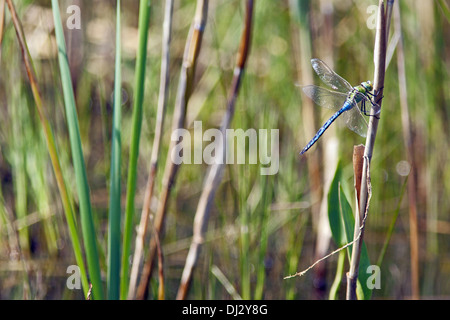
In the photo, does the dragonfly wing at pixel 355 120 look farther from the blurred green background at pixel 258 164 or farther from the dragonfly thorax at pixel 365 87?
the blurred green background at pixel 258 164

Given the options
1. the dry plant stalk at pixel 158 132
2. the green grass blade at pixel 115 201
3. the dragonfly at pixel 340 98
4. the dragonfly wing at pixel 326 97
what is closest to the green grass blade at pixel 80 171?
the green grass blade at pixel 115 201

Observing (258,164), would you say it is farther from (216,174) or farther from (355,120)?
(355,120)

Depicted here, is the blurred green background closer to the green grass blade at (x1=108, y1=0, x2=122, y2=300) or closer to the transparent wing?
the transparent wing

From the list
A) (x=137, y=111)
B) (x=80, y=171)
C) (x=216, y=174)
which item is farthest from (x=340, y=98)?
(x=80, y=171)

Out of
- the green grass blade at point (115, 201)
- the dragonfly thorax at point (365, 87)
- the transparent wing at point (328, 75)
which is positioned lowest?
the green grass blade at point (115, 201)

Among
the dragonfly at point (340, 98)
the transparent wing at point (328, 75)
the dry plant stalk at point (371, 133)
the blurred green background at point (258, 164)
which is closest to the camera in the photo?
the dry plant stalk at point (371, 133)
